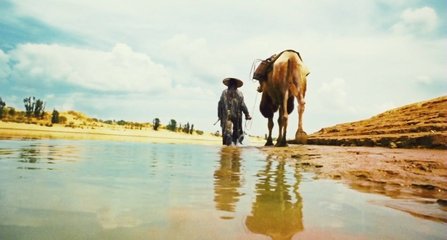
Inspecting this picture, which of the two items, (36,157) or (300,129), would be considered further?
(300,129)

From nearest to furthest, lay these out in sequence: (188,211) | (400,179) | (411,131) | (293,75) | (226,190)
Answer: (188,211) → (226,190) → (400,179) → (411,131) → (293,75)

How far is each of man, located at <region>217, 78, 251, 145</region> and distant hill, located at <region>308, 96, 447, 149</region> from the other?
2444 mm

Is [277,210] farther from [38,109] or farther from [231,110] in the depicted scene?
[38,109]

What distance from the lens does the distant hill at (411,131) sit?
20.5ft

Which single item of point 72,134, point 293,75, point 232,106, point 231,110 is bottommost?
point 72,134

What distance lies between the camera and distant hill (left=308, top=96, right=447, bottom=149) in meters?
6.25

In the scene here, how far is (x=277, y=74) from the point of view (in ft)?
27.4

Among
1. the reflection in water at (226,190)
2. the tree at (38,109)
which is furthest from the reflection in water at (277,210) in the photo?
the tree at (38,109)

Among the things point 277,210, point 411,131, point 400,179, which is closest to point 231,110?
point 411,131

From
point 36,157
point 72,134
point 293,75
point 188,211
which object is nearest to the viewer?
point 188,211

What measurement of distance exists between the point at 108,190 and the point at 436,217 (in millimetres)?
1774

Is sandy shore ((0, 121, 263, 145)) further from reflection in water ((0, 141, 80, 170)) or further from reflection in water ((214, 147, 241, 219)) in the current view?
reflection in water ((214, 147, 241, 219))

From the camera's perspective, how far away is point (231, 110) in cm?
1047

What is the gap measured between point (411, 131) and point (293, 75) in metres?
2.77
